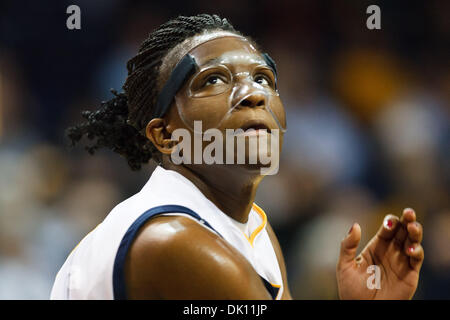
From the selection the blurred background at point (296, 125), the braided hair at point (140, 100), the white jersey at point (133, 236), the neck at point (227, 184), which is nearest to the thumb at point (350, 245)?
the white jersey at point (133, 236)

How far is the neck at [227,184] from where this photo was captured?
1859 millimetres

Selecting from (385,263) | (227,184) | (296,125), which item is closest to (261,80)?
(227,184)

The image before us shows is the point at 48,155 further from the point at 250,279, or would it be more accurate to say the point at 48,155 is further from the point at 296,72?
the point at 250,279

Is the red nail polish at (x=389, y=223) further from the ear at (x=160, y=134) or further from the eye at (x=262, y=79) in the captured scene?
the ear at (x=160, y=134)

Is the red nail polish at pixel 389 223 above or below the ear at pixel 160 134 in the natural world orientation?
below

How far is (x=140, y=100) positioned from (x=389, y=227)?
97 cm

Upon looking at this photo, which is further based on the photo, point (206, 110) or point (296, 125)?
point (296, 125)

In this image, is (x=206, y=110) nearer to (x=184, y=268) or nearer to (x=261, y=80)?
(x=261, y=80)

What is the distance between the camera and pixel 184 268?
1528mm

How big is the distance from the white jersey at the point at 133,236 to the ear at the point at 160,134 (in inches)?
2.9

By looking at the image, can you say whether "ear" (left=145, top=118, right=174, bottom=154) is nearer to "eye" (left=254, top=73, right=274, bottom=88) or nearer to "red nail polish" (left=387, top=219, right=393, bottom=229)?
"eye" (left=254, top=73, right=274, bottom=88)

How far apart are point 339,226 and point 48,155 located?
1760 millimetres

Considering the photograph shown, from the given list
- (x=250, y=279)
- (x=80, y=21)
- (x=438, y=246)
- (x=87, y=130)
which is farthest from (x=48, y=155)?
(x=438, y=246)

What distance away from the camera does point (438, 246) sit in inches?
143
